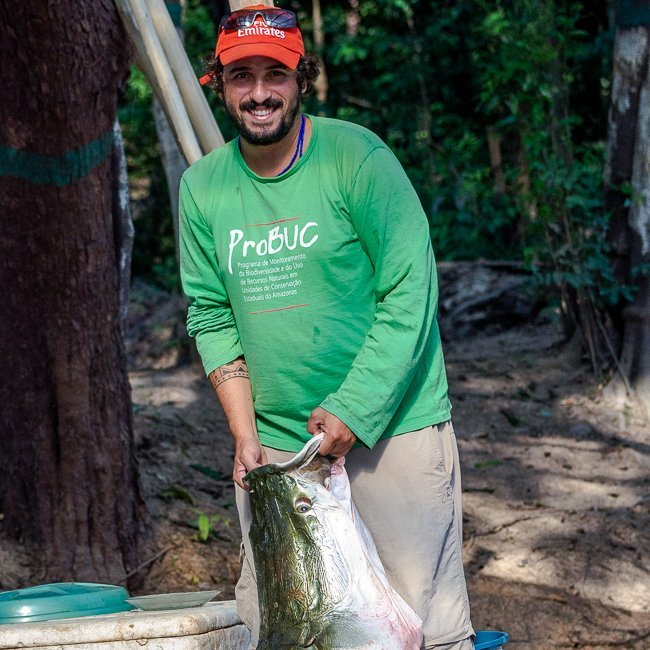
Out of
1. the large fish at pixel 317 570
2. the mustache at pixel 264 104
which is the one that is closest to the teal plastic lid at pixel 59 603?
the large fish at pixel 317 570

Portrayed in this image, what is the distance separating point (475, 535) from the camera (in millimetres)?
5988

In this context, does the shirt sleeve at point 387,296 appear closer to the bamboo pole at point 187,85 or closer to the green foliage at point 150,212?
the bamboo pole at point 187,85

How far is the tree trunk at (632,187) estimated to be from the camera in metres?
7.62

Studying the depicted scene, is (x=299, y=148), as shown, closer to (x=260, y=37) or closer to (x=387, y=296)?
(x=260, y=37)

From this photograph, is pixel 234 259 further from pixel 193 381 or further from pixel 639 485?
pixel 193 381

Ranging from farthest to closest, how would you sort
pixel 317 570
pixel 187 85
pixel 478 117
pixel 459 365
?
pixel 478 117
pixel 459 365
pixel 187 85
pixel 317 570

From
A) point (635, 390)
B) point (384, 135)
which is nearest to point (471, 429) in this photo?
point (635, 390)

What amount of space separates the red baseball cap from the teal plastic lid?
148cm

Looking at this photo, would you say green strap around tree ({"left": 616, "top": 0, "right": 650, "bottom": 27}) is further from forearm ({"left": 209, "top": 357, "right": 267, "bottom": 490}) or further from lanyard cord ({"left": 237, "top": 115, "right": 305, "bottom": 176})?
forearm ({"left": 209, "top": 357, "right": 267, "bottom": 490})

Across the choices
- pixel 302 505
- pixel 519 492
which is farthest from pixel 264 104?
pixel 519 492

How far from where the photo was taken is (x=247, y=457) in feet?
9.14

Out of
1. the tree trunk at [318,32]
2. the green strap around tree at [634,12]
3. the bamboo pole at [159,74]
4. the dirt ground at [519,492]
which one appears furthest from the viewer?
the tree trunk at [318,32]

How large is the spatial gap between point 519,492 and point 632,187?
241cm

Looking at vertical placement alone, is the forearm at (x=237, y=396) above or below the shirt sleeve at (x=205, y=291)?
below
